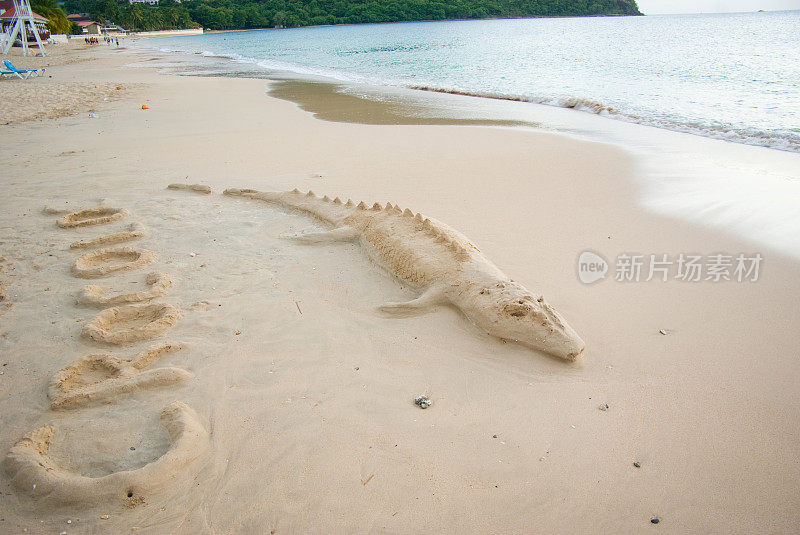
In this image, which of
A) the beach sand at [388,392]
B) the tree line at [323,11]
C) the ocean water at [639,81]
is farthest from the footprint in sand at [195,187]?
the tree line at [323,11]

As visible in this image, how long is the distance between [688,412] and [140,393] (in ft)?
11.9

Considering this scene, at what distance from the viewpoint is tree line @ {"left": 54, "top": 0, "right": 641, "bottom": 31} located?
10394cm

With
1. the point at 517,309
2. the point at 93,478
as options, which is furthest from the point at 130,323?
the point at 517,309

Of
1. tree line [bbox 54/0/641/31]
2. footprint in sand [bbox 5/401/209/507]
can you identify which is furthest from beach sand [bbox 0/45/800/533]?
tree line [bbox 54/0/641/31]

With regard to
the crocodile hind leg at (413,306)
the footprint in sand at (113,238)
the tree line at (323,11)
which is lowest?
the crocodile hind leg at (413,306)

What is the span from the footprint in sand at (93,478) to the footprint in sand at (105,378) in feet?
0.96

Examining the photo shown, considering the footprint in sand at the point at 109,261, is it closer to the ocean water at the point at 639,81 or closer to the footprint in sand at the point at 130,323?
the footprint in sand at the point at 130,323

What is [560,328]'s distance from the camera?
12.3 ft

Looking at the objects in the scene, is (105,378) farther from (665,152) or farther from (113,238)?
(665,152)

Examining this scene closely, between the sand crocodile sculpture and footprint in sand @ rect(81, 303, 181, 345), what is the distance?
1821 millimetres

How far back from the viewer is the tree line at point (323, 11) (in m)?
104

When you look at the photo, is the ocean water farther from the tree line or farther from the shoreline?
the tree line

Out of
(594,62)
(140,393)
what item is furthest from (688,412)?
(594,62)

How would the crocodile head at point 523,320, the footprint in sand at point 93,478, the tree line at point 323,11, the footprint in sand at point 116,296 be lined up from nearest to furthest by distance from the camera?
the footprint in sand at point 93,478 → the crocodile head at point 523,320 → the footprint in sand at point 116,296 → the tree line at point 323,11
